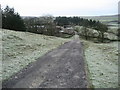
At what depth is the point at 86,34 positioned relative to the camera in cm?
6400

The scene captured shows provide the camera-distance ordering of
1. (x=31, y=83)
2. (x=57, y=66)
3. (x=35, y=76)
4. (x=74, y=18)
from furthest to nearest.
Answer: (x=74, y=18) < (x=57, y=66) < (x=35, y=76) < (x=31, y=83)

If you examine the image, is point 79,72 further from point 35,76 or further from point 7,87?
point 7,87

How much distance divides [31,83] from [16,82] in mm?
943

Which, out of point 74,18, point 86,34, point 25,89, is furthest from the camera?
point 74,18

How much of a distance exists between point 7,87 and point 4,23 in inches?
1754

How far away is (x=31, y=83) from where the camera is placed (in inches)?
435

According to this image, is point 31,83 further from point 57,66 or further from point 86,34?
point 86,34

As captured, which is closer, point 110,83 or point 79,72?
point 110,83

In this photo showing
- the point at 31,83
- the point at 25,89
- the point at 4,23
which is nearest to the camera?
the point at 25,89

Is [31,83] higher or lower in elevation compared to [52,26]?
lower

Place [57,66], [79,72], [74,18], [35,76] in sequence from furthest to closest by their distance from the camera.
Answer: [74,18], [57,66], [79,72], [35,76]

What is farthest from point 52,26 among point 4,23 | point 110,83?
point 110,83

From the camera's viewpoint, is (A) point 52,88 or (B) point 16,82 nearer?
(A) point 52,88

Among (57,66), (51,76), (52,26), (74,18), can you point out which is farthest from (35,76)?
(74,18)
